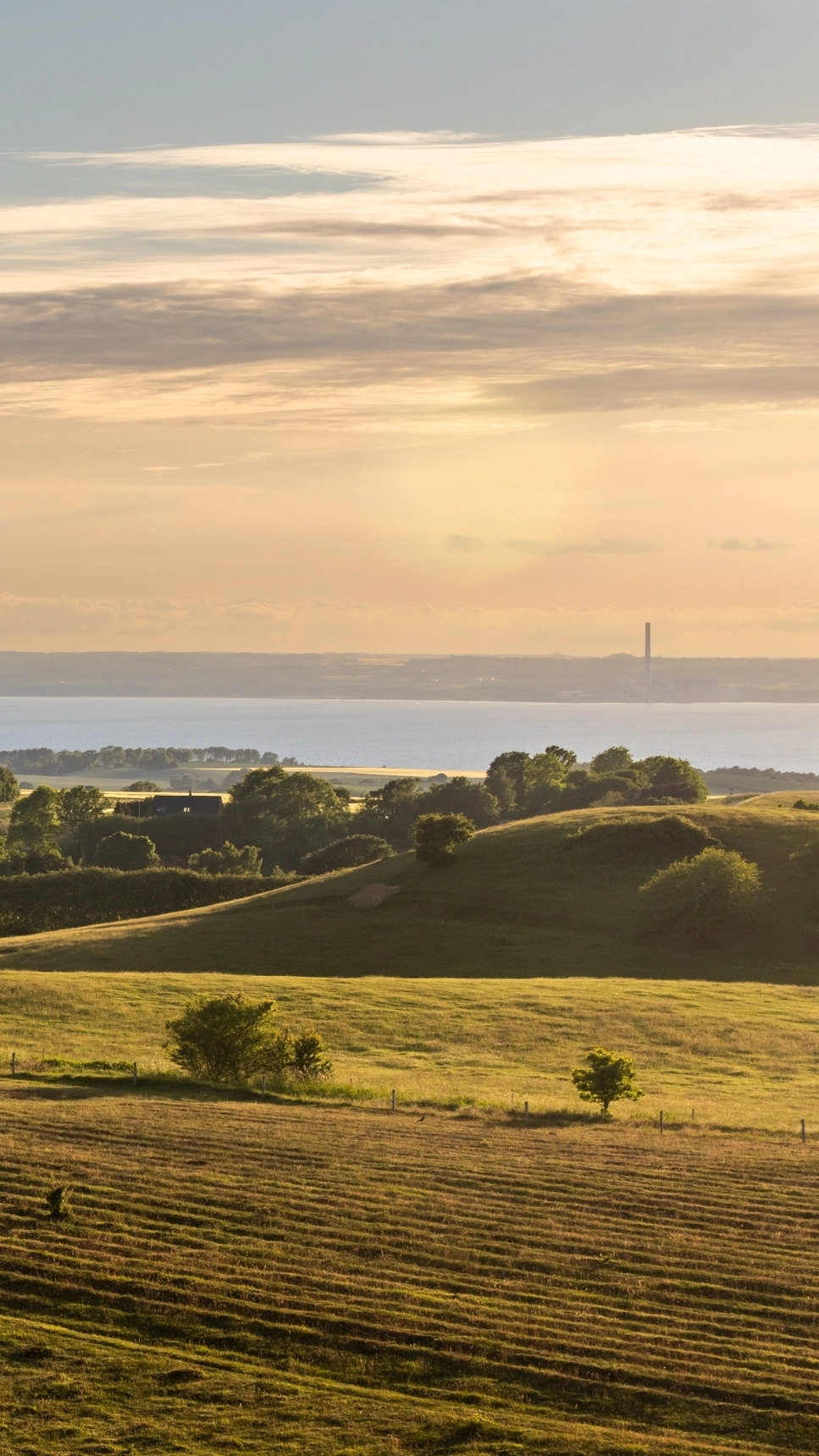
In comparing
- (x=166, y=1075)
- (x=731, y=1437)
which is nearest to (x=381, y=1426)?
(x=731, y=1437)

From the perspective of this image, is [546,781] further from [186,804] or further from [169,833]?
[186,804]

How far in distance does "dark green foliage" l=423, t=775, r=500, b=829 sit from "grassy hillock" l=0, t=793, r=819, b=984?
51993 millimetres

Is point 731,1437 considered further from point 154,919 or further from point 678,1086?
point 154,919

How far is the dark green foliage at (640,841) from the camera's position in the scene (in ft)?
299

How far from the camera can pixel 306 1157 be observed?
31219 mm

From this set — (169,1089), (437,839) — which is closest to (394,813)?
(437,839)

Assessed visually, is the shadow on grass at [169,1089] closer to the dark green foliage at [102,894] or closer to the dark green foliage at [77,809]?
the dark green foliage at [102,894]

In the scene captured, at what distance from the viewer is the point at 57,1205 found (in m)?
26.0

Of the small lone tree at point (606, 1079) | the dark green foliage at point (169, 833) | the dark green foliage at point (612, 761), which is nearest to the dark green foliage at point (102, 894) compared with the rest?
the dark green foliage at point (169, 833)

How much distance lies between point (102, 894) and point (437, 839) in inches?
1203

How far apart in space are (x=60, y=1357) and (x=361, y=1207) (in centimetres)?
860

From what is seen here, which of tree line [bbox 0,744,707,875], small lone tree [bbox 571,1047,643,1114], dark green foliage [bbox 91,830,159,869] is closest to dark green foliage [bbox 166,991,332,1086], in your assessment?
small lone tree [bbox 571,1047,643,1114]

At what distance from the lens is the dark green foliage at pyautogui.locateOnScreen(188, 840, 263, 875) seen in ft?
419

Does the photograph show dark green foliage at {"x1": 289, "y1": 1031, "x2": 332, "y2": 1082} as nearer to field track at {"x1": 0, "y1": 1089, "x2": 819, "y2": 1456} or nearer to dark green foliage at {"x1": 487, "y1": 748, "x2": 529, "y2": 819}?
field track at {"x1": 0, "y1": 1089, "x2": 819, "y2": 1456}
